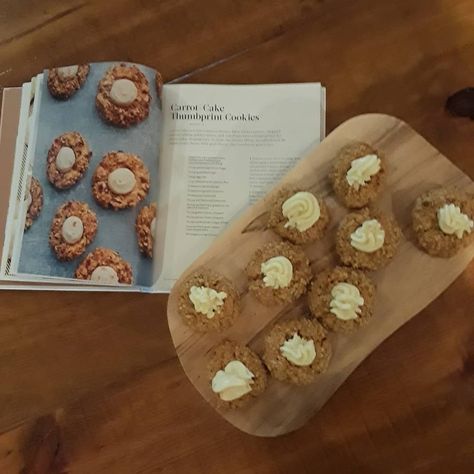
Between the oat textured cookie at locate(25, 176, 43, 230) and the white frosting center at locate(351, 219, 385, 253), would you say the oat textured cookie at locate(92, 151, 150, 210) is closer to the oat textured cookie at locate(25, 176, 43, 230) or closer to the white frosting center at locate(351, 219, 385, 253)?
the oat textured cookie at locate(25, 176, 43, 230)

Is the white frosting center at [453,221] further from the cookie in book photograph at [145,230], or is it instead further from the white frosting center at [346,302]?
the cookie in book photograph at [145,230]

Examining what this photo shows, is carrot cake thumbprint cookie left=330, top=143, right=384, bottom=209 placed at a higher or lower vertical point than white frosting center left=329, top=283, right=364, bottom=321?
higher

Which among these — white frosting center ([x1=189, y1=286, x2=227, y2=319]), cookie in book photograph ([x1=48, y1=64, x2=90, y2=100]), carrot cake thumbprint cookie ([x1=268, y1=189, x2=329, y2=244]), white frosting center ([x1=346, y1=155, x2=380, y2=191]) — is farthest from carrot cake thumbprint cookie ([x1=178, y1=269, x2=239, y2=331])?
cookie in book photograph ([x1=48, y1=64, x2=90, y2=100])

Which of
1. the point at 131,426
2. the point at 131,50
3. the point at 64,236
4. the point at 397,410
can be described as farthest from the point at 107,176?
the point at 397,410

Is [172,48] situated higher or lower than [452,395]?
higher

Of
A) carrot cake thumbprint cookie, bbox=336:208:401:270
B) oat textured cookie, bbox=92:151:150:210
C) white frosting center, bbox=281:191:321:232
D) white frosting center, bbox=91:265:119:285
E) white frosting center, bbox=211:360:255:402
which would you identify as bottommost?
white frosting center, bbox=211:360:255:402

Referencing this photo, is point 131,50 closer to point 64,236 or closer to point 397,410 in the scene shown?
point 64,236

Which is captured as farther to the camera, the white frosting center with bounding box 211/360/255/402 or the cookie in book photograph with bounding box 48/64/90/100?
the cookie in book photograph with bounding box 48/64/90/100
